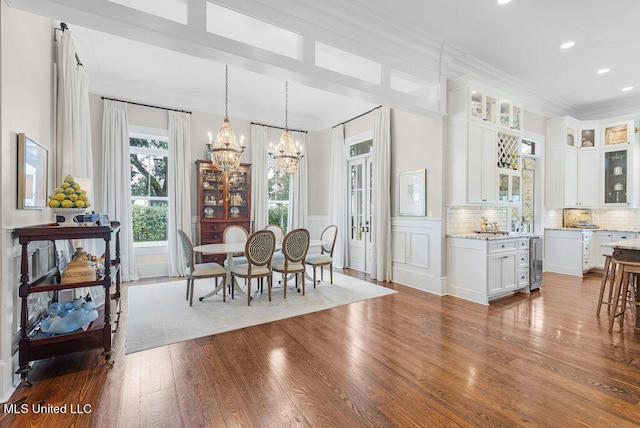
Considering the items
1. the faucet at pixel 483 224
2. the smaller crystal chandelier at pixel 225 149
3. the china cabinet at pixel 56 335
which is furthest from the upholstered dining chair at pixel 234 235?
the faucet at pixel 483 224

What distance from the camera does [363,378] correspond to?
239 centimetres

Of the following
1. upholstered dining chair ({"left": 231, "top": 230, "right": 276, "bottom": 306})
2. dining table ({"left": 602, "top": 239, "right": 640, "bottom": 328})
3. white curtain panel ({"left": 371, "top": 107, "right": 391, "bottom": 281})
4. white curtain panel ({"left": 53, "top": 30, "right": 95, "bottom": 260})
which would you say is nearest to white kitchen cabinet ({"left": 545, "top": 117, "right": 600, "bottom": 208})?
dining table ({"left": 602, "top": 239, "right": 640, "bottom": 328})

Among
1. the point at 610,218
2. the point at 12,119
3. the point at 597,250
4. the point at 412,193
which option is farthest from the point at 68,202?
the point at 610,218

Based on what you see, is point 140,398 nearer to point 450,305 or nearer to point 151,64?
point 450,305

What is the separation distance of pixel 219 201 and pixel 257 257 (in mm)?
2458

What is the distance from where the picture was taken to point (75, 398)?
213 cm

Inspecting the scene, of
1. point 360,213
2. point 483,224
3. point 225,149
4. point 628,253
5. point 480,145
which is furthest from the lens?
point 360,213

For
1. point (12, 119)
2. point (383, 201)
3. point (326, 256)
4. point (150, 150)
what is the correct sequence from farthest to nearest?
1. point (150, 150)
2. point (383, 201)
3. point (326, 256)
4. point (12, 119)

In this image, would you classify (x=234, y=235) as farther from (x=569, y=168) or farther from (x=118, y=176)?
(x=569, y=168)

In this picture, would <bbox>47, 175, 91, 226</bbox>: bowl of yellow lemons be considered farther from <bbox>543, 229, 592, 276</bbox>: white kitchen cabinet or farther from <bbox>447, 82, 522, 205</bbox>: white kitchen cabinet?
<bbox>543, 229, 592, 276</bbox>: white kitchen cabinet

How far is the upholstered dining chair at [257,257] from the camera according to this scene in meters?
4.18

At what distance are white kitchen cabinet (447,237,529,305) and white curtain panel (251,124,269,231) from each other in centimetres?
391

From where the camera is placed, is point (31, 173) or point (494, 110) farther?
point (494, 110)

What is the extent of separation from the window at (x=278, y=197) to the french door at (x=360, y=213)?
1.66 metres
